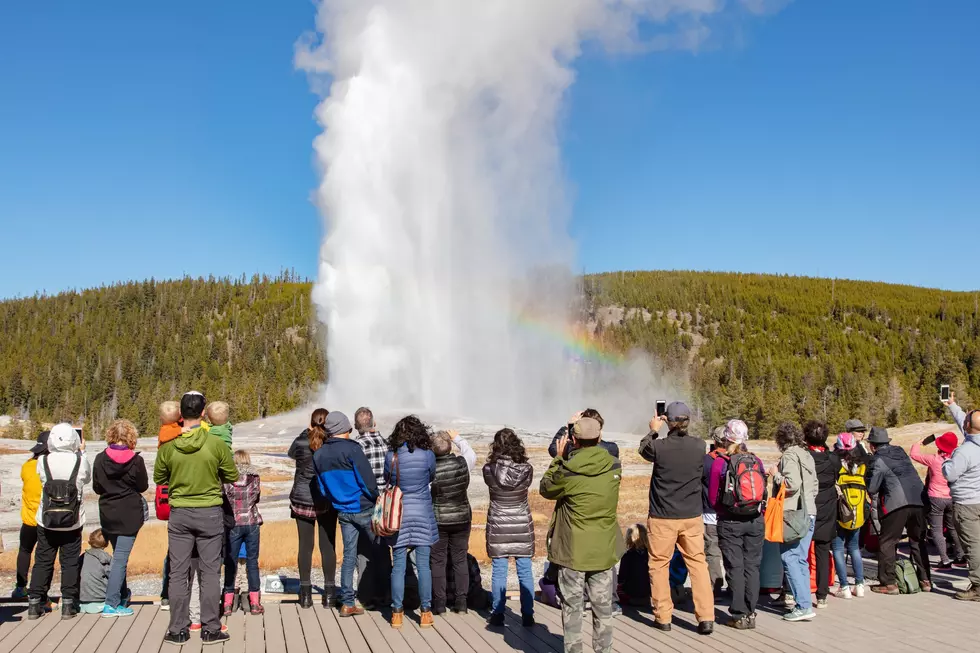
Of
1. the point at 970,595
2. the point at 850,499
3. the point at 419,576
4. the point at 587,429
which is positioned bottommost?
the point at 970,595

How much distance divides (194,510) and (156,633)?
1140mm

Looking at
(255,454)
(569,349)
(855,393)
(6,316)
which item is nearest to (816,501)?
(255,454)

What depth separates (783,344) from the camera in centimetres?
12100

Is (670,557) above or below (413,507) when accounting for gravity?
below

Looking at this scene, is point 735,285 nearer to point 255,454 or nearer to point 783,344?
point 783,344

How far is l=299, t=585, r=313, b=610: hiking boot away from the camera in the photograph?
6855 mm

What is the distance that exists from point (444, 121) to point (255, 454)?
28586mm

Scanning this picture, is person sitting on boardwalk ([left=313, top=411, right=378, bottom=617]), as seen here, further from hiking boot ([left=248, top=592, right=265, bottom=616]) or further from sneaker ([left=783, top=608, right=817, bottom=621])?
sneaker ([left=783, top=608, right=817, bottom=621])

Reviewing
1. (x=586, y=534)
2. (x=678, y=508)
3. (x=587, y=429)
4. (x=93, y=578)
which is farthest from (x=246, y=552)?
(x=678, y=508)

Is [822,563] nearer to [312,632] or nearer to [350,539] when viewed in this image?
[350,539]

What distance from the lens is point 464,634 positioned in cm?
614

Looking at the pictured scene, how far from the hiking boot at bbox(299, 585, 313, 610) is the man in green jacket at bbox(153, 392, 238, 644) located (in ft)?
3.45

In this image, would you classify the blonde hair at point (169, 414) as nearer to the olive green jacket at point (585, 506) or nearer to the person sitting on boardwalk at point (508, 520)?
the person sitting on boardwalk at point (508, 520)

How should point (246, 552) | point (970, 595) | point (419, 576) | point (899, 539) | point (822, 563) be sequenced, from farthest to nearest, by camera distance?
point (899, 539) < point (970, 595) < point (822, 563) < point (246, 552) < point (419, 576)
